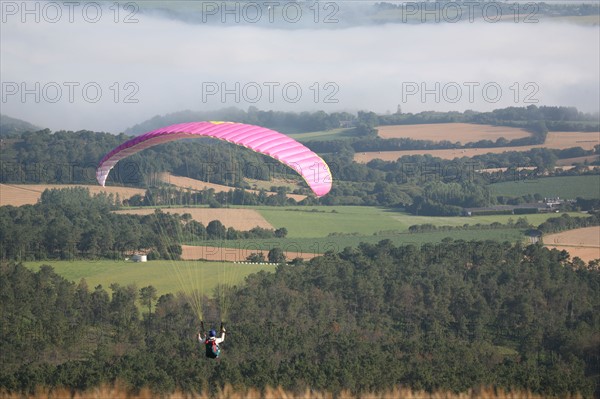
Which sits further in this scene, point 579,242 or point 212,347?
point 579,242

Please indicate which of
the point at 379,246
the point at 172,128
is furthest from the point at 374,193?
the point at 172,128

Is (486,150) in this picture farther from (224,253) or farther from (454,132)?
(224,253)

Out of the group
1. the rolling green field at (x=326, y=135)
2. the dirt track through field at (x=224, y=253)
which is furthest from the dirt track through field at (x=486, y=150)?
the dirt track through field at (x=224, y=253)

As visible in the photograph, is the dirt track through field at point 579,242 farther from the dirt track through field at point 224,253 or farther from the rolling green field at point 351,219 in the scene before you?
the dirt track through field at point 224,253

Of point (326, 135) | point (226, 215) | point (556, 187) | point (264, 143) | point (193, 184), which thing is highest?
point (326, 135)

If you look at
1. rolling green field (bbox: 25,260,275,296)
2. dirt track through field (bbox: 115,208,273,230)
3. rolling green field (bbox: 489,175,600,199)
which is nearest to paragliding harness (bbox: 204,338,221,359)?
rolling green field (bbox: 25,260,275,296)

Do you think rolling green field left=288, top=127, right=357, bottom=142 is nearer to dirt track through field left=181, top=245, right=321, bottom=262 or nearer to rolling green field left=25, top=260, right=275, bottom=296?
dirt track through field left=181, top=245, right=321, bottom=262

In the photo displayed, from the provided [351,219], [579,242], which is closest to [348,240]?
[351,219]
